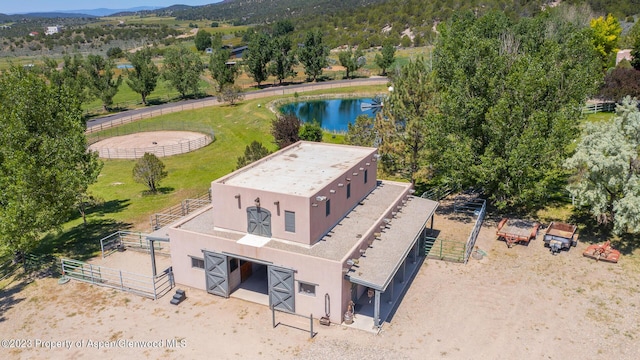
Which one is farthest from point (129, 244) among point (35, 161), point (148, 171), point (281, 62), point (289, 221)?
point (281, 62)

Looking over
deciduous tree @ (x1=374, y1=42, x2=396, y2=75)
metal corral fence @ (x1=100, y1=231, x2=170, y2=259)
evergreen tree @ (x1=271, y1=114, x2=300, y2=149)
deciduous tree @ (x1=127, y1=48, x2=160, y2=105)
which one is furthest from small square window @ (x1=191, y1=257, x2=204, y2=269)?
deciduous tree @ (x1=374, y1=42, x2=396, y2=75)

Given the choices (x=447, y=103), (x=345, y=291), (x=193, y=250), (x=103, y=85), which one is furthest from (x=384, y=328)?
(x=103, y=85)

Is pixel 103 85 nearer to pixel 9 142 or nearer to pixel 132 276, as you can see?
pixel 9 142

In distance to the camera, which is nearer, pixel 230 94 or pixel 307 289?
pixel 307 289

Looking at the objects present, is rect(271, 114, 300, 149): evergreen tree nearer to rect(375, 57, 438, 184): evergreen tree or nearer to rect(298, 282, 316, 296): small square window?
rect(375, 57, 438, 184): evergreen tree

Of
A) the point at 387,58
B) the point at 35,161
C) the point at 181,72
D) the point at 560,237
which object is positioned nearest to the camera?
the point at 35,161

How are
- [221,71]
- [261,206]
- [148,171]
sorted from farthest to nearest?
[221,71] < [148,171] < [261,206]

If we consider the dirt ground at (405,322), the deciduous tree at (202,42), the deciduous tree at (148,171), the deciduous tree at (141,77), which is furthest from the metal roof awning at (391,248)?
the deciduous tree at (202,42)

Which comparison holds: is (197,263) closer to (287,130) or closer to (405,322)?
(405,322)
